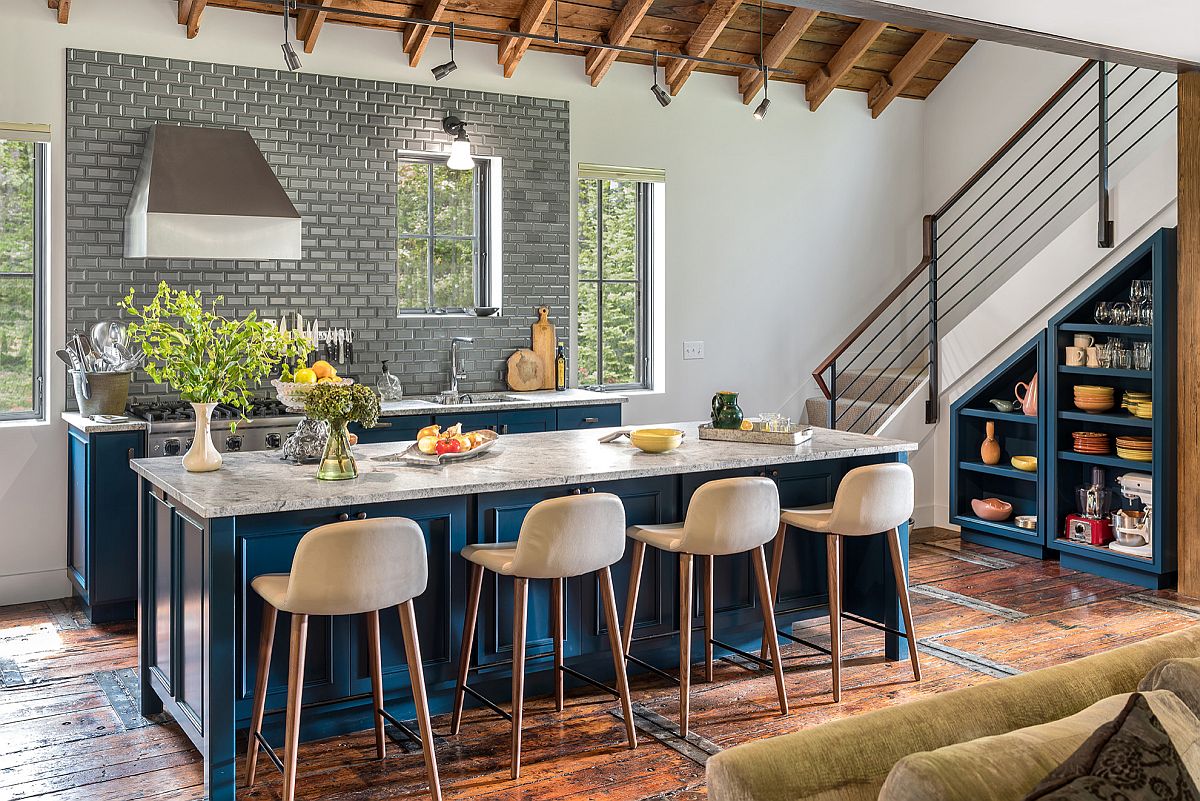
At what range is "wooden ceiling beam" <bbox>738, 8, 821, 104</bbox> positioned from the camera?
6758mm

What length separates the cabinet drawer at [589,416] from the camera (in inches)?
256

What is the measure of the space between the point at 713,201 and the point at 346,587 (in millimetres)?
5020

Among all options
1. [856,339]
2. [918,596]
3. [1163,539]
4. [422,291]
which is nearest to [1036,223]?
[856,339]

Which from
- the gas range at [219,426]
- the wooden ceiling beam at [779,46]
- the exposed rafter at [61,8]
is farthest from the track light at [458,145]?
the exposed rafter at [61,8]

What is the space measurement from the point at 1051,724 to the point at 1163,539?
4587mm

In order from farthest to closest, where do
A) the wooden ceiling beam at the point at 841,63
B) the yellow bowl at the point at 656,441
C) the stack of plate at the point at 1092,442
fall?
the wooden ceiling beam at the point at 841,63, the stack of plate at the point at 1092,442, the yellow bowl at the point at 656,441

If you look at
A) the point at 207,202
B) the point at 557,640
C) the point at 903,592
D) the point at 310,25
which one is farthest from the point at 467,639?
the point at 310,25

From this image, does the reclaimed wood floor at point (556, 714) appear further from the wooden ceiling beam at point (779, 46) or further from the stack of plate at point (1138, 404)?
the wooden ceiling beam at point (779, 46)

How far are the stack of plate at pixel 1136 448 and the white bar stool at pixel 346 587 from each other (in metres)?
4.40

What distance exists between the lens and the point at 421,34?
6195 millimetres

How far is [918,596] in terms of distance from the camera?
222 inches

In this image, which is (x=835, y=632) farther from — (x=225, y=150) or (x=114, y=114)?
(x=114, y=114)

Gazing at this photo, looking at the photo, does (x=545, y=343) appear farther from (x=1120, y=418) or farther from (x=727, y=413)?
(x=1120, y=418)

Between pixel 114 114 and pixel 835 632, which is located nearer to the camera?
pixel 835 632
